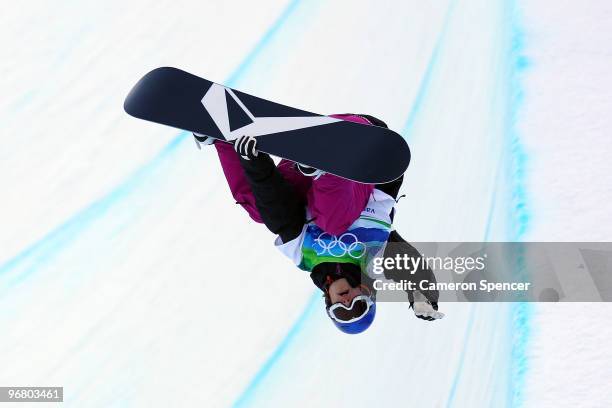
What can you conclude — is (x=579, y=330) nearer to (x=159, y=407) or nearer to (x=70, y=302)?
(x=159, y=407)

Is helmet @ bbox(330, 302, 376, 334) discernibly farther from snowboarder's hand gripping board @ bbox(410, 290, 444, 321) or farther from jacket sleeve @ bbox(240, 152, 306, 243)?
jacket sleeve @ bbox(240, 152, 306, 243)

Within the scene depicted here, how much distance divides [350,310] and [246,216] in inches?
67.2

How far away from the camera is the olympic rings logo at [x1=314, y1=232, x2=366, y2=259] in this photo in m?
3.03

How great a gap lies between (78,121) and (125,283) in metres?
1.23

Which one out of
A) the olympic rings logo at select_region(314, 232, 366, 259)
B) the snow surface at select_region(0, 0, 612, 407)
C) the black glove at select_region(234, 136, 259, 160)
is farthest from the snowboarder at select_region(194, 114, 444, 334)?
the snow surface at select_region(0, 0, 612, 407)

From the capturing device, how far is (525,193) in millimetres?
3980

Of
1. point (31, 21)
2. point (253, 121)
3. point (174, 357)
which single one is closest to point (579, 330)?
point (253, 121)

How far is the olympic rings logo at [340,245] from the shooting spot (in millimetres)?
3031

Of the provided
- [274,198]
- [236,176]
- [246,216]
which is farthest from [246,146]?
[246,216]

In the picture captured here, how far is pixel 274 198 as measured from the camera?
2.88 m

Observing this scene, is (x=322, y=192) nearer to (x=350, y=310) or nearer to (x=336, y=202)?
(x=336, y=202)

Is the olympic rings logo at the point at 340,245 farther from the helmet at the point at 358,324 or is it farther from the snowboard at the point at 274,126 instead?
the snowboard at the point at 274,126

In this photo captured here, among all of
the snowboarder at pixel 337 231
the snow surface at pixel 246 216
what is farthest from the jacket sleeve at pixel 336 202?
the snow surface at pixel 246 216

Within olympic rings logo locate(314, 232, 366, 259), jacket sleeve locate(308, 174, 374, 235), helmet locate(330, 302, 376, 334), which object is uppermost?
jacket sleeve locate(308, 174, 374, 235)
